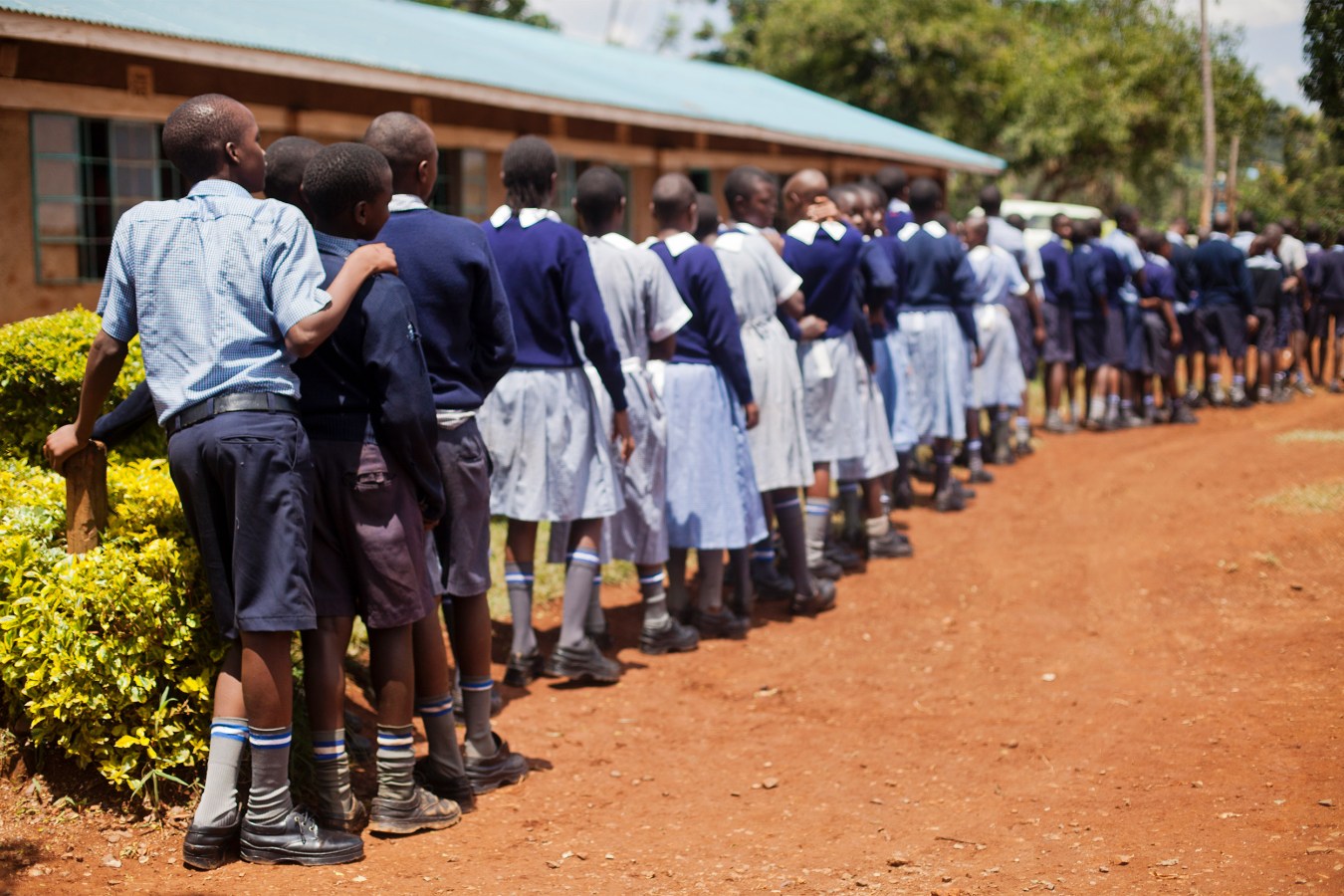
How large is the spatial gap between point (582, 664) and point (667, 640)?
0.66 meters

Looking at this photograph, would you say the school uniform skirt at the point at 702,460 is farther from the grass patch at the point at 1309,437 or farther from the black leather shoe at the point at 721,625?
the grass patch at the point at 1309,437

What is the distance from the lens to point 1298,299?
1523 cm

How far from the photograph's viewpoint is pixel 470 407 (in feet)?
14.6

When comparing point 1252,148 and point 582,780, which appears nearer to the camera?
point 582,780

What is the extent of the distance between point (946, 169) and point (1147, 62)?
29.3ft

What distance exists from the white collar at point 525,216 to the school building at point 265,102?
2.90 m

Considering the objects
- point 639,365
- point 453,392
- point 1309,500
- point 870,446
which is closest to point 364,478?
point 453,392

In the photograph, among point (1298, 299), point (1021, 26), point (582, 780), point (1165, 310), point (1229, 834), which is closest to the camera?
point (1229, 834)

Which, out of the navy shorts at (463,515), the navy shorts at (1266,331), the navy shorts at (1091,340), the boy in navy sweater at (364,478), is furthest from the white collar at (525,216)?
the navy shorts at (1266,331)

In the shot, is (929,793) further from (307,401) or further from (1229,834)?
(307,401)

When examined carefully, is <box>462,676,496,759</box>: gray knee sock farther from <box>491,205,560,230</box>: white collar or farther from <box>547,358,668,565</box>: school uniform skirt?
<box>491,205,560,230</box>: white collar

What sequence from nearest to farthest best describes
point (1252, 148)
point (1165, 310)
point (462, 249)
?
point (462, 249), point (1165, 310), point (1252, 148)

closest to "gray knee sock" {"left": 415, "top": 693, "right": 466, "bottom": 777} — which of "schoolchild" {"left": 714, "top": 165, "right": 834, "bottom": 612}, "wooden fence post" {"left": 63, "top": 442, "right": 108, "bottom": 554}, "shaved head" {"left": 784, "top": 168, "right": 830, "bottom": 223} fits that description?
"wooden fence post" {"left": 63, "top": 442, "right": 108, "bottom": 554}

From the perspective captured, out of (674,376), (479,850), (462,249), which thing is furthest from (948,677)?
(462,249)
